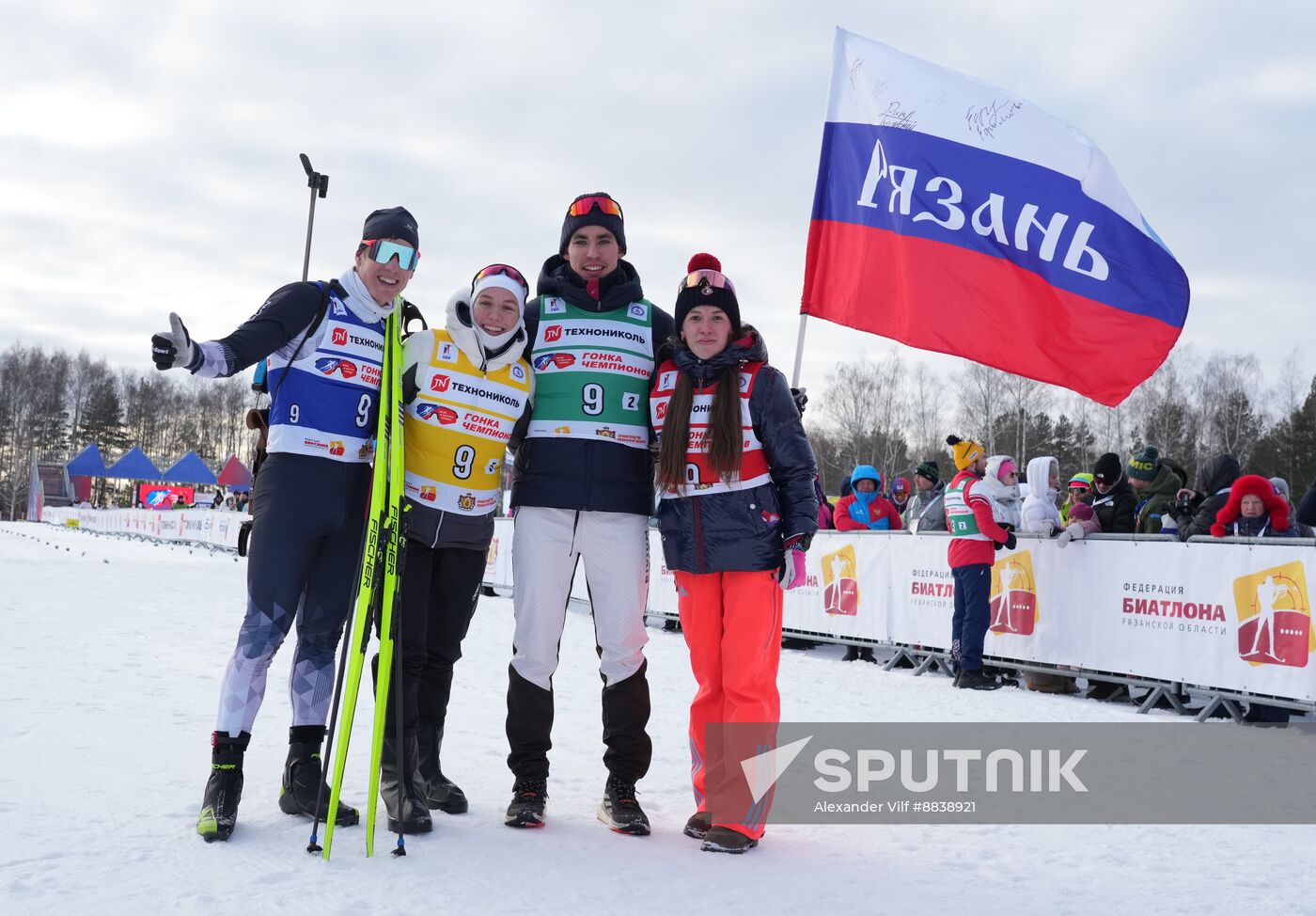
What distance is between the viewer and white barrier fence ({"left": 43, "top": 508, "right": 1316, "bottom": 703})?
20.5 ft

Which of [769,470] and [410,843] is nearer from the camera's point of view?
[410,843]

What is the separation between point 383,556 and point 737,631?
1315 millimetres

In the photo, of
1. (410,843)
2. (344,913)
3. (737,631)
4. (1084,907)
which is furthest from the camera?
(737,631)

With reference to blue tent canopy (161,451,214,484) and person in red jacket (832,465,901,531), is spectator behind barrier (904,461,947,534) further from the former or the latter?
blue tent canopy (161,451,214,484)

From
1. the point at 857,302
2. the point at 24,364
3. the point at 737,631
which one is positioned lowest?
the point at 737,631

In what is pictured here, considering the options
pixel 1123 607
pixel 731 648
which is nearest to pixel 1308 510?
pixel 1123 607

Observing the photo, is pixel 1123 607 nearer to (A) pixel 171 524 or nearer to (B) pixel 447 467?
(B) pixel 447 467

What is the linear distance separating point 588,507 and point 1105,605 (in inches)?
204

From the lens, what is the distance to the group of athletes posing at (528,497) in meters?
3.53

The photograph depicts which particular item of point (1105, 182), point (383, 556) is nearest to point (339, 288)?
point (383, 556)

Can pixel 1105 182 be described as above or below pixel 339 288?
above

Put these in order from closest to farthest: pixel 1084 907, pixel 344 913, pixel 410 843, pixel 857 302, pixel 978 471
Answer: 1. pixel 344 913
2. pixel 1084 907
3. pixel 410 843
4. pixel 857 302
5. pixel 978 471

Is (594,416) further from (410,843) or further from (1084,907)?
(1084,907)

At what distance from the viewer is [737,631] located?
358 cm
